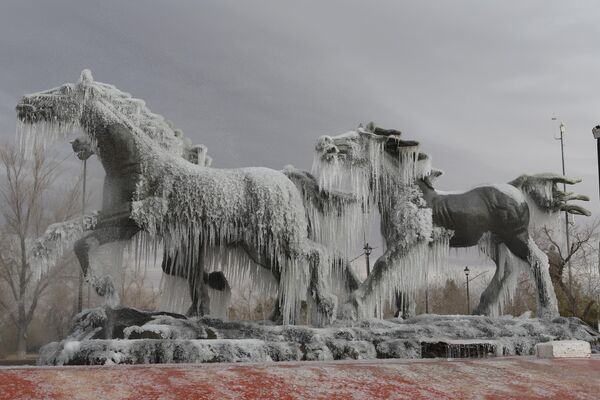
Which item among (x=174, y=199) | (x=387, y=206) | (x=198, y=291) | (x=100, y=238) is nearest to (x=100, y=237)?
(x=100, y=238)

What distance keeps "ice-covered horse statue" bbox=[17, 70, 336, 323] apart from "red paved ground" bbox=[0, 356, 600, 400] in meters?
3.36

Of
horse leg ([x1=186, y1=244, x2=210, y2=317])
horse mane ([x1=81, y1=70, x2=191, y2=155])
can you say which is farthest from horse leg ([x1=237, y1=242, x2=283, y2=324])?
horse mane ([x1=81, y1=70, x2=191, y2=155])

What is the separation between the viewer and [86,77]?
9484mm

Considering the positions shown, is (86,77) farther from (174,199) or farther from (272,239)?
(272,239)

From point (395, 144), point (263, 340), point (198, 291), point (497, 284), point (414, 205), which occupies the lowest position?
point (263, 340)

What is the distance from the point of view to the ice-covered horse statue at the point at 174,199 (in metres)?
9.16

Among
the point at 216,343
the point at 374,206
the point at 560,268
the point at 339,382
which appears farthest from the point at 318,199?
the point at 560,268

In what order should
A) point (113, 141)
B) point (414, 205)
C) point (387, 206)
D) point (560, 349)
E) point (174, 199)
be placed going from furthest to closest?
1. point (387, 206)
2. point (414, 205)
3. point (113, 141)
4. point (174, 199)
5. point (560, 349)

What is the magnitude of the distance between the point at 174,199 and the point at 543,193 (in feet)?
23.5

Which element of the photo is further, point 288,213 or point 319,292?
point 319,292

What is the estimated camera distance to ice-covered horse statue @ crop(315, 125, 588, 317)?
36.6 feet

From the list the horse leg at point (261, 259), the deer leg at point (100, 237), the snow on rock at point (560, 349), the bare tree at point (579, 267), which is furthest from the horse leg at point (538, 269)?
the bare tree at point (579, 267)

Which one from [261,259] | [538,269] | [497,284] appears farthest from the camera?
[497,284]

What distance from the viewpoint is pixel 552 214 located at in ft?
42.3
